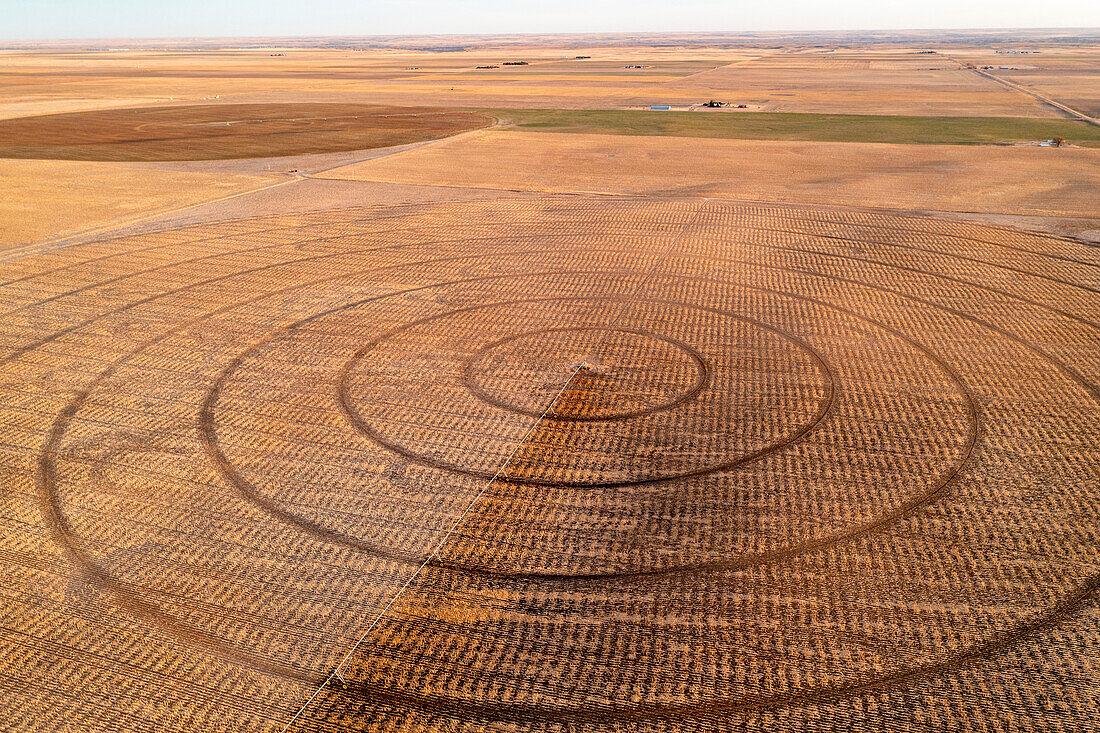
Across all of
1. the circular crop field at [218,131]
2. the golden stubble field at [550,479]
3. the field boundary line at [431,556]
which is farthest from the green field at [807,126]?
the field boundary line at [431,556]

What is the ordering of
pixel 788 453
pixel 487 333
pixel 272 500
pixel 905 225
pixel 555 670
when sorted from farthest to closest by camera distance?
pixel 905 225, pixel 487 333, pixel 788 453, pixel 272 500, pixel 555 670

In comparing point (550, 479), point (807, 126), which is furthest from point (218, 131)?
point (550, 479)

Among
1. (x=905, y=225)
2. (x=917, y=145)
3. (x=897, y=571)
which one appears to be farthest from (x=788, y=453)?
(x=917, y=145)

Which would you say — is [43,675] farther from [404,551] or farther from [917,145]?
[917,145]

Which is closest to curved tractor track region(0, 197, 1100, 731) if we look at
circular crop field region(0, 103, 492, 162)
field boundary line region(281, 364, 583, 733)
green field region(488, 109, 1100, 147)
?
field boundary line region(281, 364, 583, 733)

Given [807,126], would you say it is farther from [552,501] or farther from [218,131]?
[552,501]

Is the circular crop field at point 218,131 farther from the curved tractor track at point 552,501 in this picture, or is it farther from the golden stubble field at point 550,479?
the curved tractor track at point 552,501
